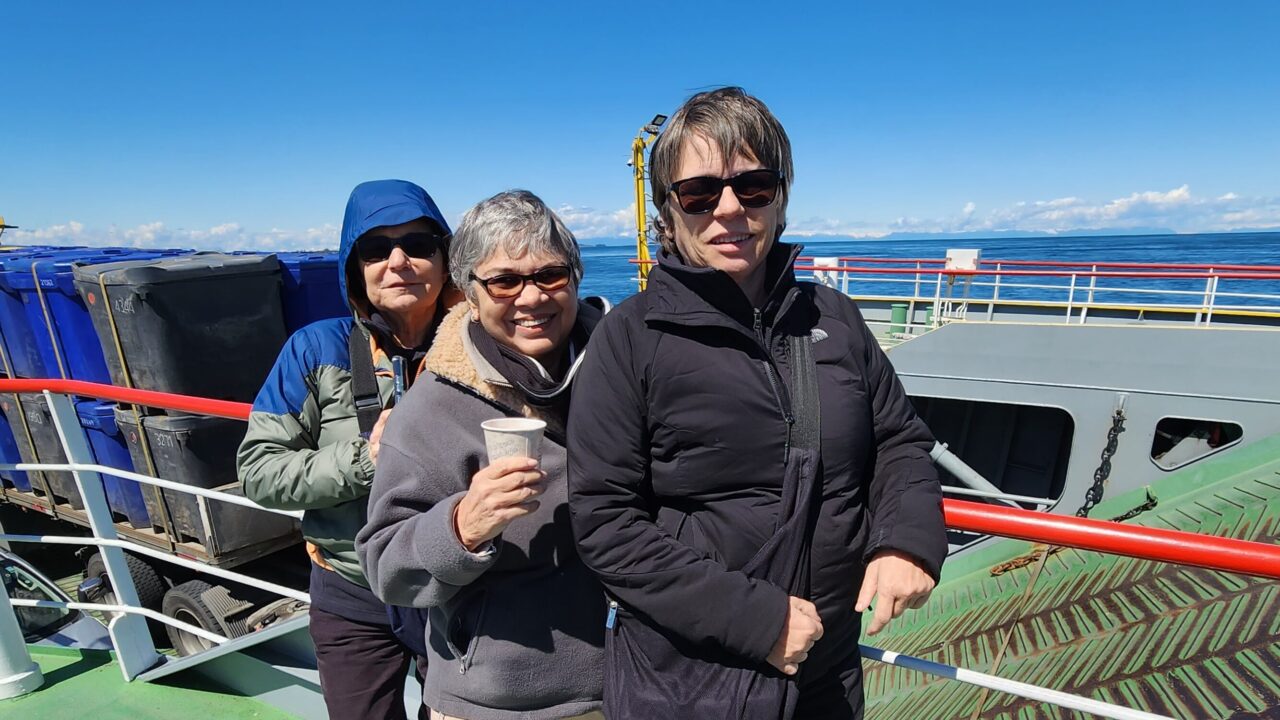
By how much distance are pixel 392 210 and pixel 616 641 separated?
46.3 inches

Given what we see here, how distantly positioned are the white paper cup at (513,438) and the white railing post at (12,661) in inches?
110

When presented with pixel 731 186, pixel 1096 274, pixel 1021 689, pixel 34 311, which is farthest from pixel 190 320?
pixel 1096 274

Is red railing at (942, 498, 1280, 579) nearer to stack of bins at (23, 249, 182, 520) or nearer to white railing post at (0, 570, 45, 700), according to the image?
white railing post at (0, 570, 45, 700)

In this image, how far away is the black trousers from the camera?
1.77 m

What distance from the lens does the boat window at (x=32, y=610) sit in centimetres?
414

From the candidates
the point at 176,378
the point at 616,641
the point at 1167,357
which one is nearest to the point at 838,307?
the point at 616,641

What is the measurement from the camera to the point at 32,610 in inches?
169

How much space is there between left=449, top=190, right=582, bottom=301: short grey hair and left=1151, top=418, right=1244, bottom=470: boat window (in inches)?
275

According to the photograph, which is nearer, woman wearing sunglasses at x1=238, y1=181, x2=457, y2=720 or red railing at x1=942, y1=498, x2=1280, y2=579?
red railing at x1=942, y1=498, x2=1280, y2=579

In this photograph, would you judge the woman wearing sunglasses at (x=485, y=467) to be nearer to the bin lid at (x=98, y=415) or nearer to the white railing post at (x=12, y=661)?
the white railing post at (x=12, y=661)

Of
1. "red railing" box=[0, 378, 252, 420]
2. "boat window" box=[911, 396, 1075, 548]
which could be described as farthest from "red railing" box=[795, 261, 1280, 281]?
"red railing" box=[0, 378, 252, 420]

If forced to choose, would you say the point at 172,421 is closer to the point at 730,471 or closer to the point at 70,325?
the point at 70,325

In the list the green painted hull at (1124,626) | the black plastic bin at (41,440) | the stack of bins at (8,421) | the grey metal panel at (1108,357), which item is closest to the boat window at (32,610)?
the black plastic bin at (41,440)

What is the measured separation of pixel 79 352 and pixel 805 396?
5.82 m
